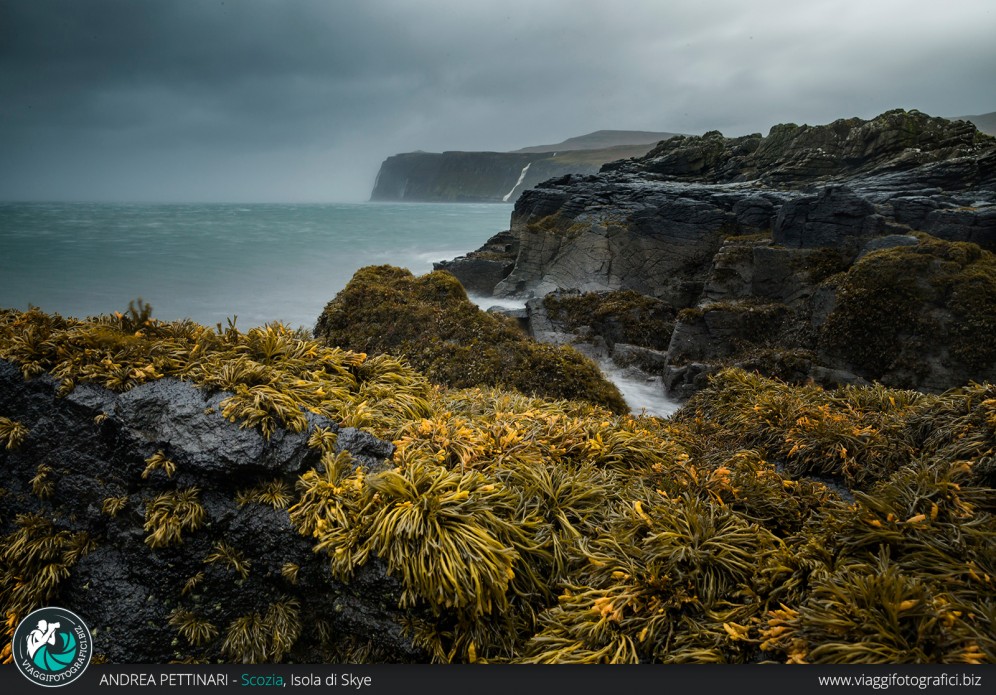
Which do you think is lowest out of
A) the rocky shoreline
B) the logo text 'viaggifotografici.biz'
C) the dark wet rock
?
the logo text 'viaggifotografici.biz'

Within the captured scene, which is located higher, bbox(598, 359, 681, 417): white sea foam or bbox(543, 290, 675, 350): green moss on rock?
bbox(543, 290, 675, 350): green moss on rock

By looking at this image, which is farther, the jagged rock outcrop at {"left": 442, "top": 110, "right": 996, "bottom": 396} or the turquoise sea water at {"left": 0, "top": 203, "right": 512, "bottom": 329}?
the turquoise sea water at {"left": 0, "top": 203, "right": 512, "bottom": 329}

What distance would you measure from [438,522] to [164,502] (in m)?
1.71

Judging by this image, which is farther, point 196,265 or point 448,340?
point 196,265

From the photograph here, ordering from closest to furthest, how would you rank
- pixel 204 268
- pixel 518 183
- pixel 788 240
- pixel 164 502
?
pixel 164 502, pixel 788 240, pixel 204 268, pixel 518 183

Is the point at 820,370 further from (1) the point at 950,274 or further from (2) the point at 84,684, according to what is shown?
(2) the point at 84,684

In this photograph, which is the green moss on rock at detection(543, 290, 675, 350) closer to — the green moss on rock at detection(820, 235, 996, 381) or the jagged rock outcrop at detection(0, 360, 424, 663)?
the green moss on rock at detection(820, 235, 996, 381)

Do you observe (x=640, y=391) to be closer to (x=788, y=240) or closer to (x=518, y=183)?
(x=788, y=240)

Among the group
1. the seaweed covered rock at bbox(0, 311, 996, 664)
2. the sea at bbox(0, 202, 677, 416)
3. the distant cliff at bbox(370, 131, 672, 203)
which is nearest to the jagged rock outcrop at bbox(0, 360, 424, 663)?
the seaweed covered rock at bbox(0, 311, 996, 664)

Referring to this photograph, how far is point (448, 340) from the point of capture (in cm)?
757

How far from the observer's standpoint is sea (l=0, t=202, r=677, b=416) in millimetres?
19062

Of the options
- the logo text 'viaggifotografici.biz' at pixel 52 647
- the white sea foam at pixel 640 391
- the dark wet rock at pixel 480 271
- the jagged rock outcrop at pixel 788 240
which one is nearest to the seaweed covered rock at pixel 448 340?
the white sea foam at pixel 640 391

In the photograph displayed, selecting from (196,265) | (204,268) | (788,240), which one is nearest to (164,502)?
(788,240)

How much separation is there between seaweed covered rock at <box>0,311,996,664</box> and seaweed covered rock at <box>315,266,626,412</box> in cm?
316
